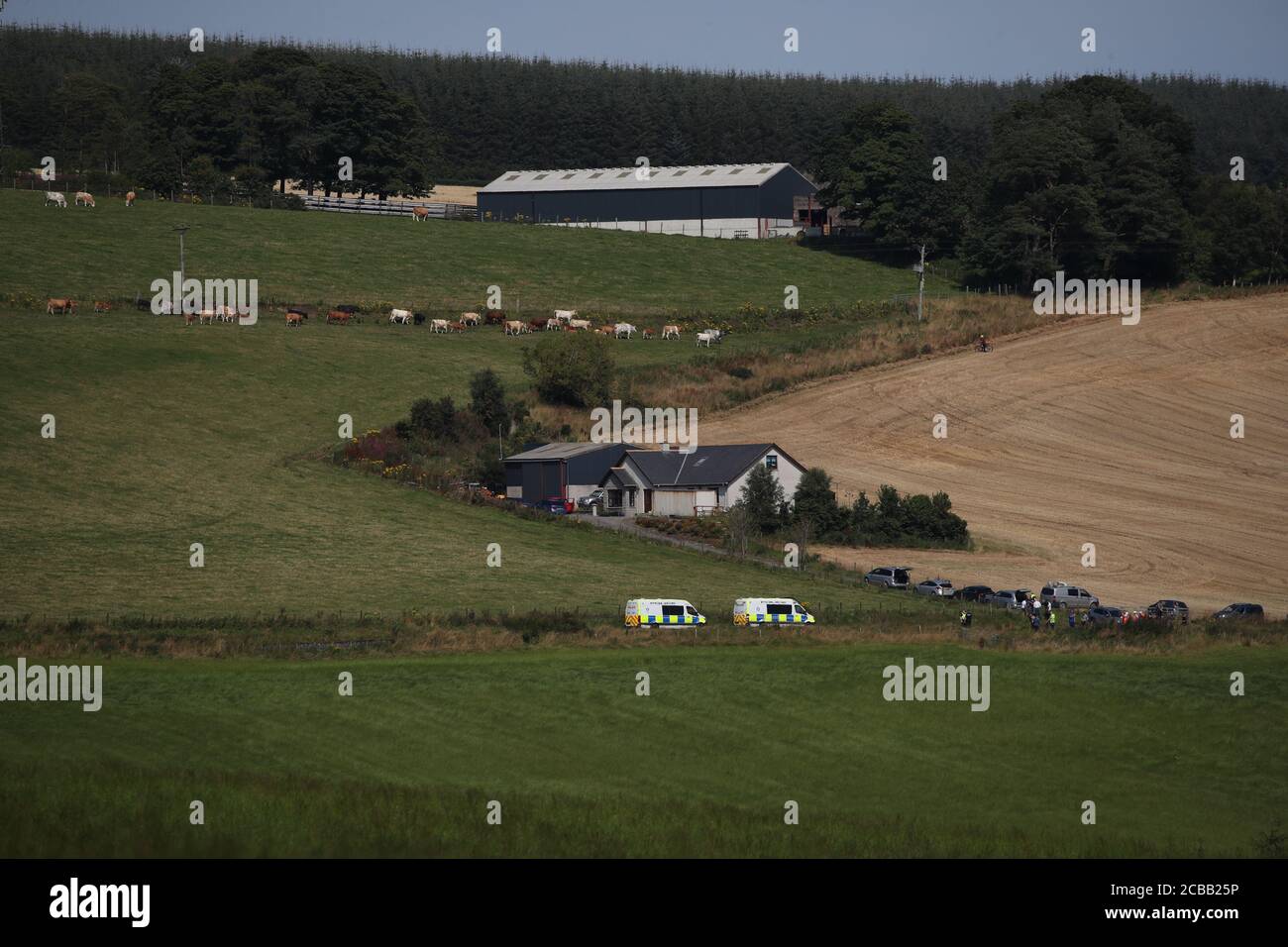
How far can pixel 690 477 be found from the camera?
77188mm

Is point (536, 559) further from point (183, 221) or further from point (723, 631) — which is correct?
point (183, 221)

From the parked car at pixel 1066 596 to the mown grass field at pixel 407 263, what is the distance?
63.9 m

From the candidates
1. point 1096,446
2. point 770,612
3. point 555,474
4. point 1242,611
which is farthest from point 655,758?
point 1096,446

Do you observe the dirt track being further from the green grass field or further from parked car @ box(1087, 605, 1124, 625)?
the green grass field

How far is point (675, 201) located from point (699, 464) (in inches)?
3305

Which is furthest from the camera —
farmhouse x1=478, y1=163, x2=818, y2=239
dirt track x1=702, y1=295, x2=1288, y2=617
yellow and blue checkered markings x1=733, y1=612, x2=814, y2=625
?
Result: farmhouse x1=478, y1=163, x2=818, y2=239

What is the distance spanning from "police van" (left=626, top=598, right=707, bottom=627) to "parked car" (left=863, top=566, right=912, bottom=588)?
1254cm

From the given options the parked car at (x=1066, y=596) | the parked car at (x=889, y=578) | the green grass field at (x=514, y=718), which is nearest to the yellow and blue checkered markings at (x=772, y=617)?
the green grass field at (x=514, y=718)

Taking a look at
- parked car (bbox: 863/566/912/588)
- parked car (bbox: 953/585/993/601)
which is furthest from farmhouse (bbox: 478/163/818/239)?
parked car (bbox: 953/585/993/601)

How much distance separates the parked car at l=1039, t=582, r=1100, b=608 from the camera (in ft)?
195

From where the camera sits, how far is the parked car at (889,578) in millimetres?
62688

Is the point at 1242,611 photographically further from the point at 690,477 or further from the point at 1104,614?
the point at 690,477

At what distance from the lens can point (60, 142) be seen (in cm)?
18938
